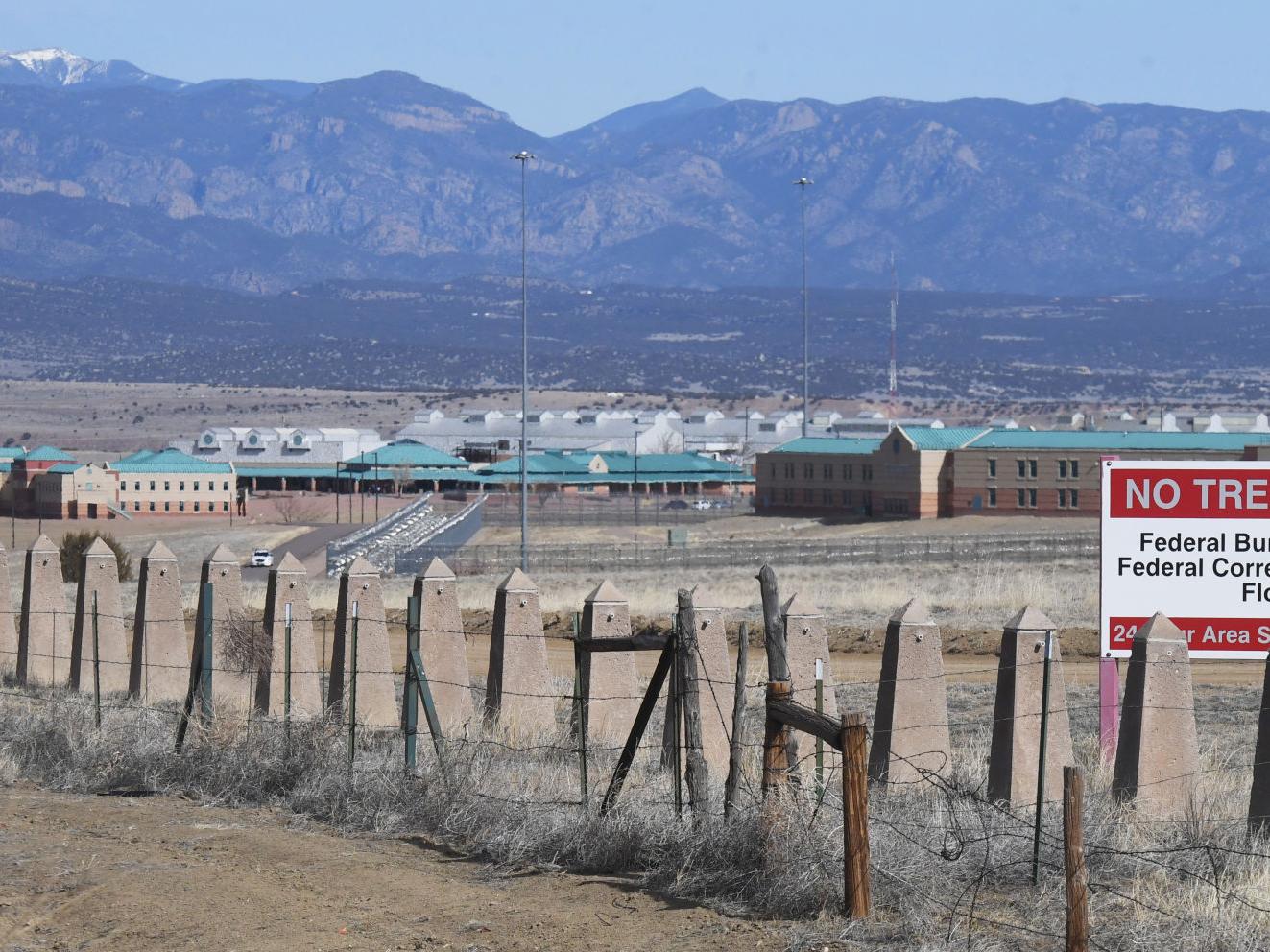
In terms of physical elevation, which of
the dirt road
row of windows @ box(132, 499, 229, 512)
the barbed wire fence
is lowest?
the dirt road

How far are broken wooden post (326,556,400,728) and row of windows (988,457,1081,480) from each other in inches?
2456

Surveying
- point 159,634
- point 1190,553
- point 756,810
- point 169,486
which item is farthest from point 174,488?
point 756,810

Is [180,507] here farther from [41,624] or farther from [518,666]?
[518,666]

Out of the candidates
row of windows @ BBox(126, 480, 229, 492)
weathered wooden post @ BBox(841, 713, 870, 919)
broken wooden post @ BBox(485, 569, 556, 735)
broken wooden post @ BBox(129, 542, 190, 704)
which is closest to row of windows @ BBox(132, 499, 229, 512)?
row of windows @ BBox(126, 480, 229, 492)

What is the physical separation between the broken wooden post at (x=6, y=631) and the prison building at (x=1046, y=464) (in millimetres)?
57253

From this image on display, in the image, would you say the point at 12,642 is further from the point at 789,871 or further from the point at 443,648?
the point at 789,871

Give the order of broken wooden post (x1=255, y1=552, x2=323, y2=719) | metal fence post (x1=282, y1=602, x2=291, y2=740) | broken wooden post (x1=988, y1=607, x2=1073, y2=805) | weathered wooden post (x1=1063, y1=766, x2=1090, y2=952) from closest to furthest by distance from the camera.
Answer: weathered wooden post (x1=1063, y1=766, x2=1090, y2=952), broken wooden post (x1=988, y1=607, x2=1073, y2=805), metal fence post (x1=282, y1=602, x2=291, y2=740), broken wooden post (x1=255, y1=552, x2=323, y2=719)

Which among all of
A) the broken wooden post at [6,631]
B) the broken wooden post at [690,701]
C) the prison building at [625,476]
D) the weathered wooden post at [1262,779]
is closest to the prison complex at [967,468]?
the prison building at [625,476]

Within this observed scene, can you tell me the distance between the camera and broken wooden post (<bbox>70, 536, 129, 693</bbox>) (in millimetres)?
21281

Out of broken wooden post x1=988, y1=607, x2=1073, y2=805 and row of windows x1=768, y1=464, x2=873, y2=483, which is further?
row of windows x1=768, y1=464, x2=873, y2=483

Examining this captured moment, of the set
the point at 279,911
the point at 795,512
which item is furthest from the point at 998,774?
the point at 795,512

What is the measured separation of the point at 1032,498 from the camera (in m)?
79.1

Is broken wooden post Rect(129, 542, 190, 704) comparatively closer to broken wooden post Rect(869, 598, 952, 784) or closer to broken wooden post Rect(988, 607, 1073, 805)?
broken wooden post Rect(869, 598, 952, 784)

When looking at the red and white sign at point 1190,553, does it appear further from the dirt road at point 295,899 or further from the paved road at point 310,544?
the paved road at point 310,544
